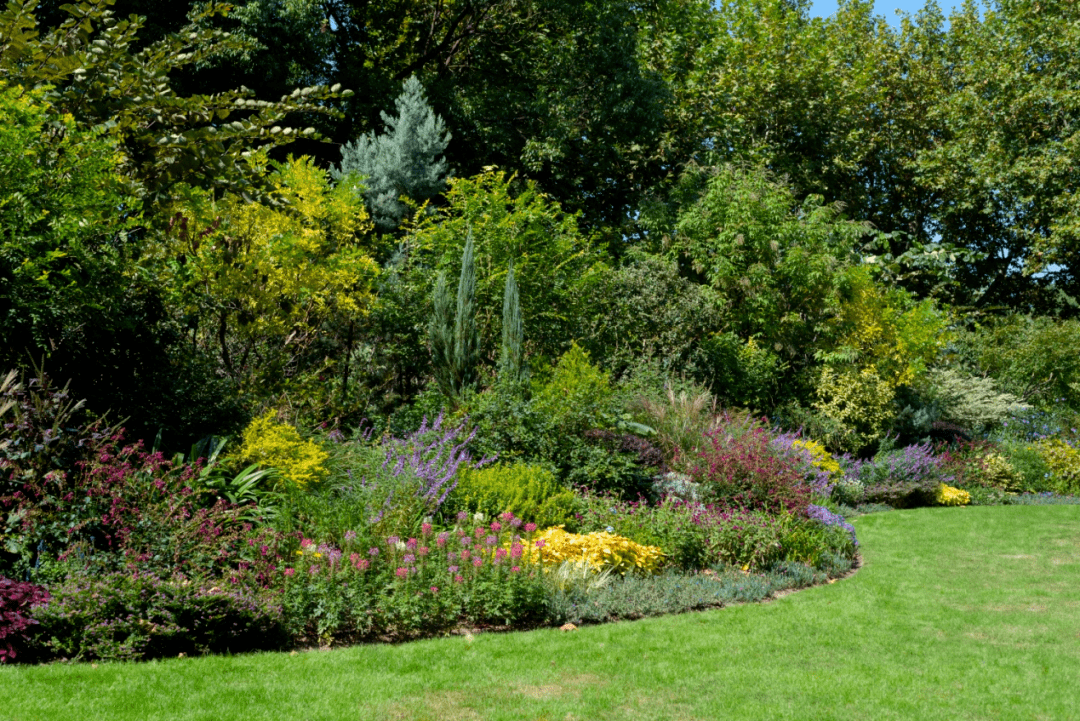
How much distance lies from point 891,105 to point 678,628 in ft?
79.6

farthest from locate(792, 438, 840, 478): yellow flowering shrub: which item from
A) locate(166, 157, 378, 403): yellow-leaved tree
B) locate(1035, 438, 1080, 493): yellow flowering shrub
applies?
locate(166, 157, 378, 403): yellow-leaved tree

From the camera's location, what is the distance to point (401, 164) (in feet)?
51.9

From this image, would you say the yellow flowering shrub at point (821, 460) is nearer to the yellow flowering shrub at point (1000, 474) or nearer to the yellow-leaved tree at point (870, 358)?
the yellow-leaved tree at point (870, 358)

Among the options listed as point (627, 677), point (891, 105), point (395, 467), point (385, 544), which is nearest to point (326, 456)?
point (395, 467)

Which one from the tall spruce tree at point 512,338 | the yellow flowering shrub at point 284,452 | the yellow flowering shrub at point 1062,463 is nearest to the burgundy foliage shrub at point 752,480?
the tall spruce tree at point 512,338

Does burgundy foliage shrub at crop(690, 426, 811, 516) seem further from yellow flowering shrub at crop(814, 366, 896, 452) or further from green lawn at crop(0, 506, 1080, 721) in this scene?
yellow flowering shrub at crop(814, 366, 896, 452)

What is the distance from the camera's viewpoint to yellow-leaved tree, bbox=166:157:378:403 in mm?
9969

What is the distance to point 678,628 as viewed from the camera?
20.4ft

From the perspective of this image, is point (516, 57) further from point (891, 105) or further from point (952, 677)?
point (952, 677)

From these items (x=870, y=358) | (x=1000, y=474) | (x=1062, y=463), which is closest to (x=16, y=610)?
(x=870, y=358)

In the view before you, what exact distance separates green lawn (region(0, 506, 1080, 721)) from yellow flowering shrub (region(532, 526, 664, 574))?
853 mm

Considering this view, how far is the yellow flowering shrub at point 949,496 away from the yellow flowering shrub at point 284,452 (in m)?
10.2

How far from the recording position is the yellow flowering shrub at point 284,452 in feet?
24.5

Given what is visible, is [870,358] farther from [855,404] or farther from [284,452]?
[284,452]
